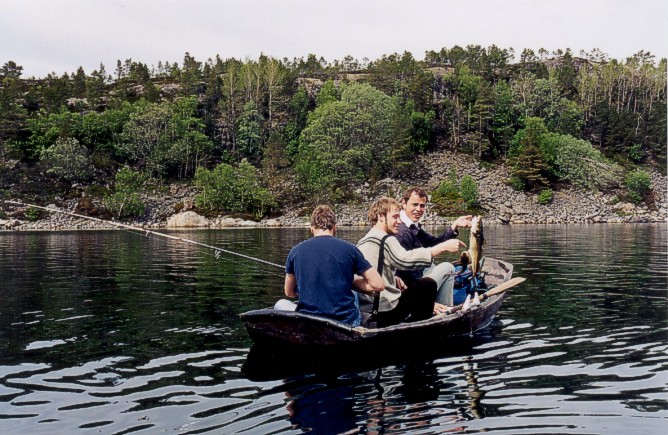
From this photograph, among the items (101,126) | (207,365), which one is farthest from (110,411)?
(101,126)

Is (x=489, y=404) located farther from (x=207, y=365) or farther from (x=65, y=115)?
(x=65, y=115)

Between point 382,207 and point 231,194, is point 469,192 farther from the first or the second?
point 382,207

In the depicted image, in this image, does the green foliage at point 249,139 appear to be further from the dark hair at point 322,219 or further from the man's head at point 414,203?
the dark hair at point 322,219

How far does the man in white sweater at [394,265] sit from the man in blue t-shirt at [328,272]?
0.70m

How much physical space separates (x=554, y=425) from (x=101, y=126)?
378ft

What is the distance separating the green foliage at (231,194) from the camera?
9500 cm

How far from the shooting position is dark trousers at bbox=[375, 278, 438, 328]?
11.2 metres

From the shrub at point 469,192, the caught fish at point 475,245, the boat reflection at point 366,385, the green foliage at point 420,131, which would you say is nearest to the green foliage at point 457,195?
the shrub at point 469,192

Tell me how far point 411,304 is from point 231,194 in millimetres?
85916

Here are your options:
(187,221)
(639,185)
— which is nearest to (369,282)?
(187,221)

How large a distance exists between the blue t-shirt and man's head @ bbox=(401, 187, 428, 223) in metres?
2.98

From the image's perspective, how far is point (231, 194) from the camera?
9550 centimetres

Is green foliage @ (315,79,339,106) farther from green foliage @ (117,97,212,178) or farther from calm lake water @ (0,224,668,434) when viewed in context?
calm lake water @ (0,224,668,434)

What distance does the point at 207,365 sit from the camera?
10336 millimetres
